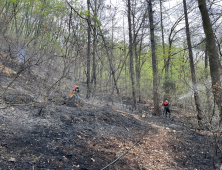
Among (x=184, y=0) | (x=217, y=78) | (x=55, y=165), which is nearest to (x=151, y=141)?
(x=217, y=78)

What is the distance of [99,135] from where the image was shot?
524 centimetres

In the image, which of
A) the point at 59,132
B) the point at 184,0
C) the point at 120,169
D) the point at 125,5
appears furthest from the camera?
the point at 125,5

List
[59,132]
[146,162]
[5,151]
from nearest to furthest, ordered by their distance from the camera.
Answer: [5,151] → [146,162] → [59,132]

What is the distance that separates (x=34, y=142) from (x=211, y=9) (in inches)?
368

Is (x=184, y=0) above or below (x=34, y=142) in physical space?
above

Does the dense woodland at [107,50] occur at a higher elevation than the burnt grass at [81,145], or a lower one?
higher

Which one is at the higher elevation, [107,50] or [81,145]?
[107,50]

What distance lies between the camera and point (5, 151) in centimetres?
292

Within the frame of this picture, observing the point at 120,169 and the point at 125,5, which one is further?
the point at 125,5

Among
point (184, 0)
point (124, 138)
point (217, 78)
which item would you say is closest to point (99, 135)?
point (124, 138)

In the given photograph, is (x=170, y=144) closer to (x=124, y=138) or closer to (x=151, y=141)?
(x=151, y=141)

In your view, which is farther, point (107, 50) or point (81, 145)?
point (107, 50)

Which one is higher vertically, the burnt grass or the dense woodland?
the dense woodland

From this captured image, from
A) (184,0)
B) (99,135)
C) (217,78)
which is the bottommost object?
(99,135)
